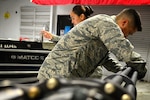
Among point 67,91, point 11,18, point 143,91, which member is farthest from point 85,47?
point 11,18

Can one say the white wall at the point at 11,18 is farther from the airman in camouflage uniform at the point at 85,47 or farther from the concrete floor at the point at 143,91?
the airman in camouflage uniform at the point at 85,47

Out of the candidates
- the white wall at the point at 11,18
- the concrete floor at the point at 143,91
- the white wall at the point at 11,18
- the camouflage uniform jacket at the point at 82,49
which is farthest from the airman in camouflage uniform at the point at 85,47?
the white wall at the point at 11,18

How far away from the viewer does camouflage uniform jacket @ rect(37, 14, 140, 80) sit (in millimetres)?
1518

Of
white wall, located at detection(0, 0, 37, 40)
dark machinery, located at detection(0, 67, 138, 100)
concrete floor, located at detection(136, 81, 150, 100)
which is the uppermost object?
white wall, located at detection(0, 0, 37, 40)

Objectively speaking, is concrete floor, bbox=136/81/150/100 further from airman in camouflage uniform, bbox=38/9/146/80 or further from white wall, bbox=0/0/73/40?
white wall, bbox=0/0/73/40

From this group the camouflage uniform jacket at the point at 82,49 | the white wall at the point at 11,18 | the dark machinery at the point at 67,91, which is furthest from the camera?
the white wall at the point at 11,18

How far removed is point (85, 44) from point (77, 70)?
210 millimetres

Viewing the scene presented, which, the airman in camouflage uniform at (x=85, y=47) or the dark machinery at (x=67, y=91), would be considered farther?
the airman in camouflage uniform at (x=85, y=47)

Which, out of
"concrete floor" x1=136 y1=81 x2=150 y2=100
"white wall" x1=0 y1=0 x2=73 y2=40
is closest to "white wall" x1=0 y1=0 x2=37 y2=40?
"white wall" x1=0 y1=0 x2=73 y2=40

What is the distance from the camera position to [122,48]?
139 cm

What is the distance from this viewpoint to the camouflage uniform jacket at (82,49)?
152cm

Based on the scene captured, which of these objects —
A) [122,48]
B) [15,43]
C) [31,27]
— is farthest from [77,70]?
[31,27]

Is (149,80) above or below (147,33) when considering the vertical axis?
below

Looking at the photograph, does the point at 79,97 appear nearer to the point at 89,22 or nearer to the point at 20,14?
the point at 89,22
